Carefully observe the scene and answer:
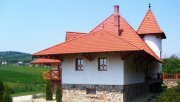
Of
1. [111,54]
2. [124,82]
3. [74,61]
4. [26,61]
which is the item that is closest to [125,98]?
[124,82]

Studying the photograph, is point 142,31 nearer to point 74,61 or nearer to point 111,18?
point 111,18

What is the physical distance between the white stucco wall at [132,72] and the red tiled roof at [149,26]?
4.50 m

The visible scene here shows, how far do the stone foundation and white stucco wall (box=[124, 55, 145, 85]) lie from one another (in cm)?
46

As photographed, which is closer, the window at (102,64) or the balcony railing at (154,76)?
the window at (102,64)

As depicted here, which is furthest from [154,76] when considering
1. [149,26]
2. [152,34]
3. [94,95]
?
[94,95]

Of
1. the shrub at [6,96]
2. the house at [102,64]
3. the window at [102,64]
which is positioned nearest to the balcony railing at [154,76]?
the house at [102,64]

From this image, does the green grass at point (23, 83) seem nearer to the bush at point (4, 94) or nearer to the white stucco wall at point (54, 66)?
the bush at point (4, 94)

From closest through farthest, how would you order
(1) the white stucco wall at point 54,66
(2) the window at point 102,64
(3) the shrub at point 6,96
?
(3) the shrub at point 6,96
(2) the window at point 102,64
(1) the white stucco wall at point 54,66

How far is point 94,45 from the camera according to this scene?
66.5 feet

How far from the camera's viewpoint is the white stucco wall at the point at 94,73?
19.9 meters

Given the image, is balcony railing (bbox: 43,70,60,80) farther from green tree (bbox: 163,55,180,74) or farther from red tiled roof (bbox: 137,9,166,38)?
green tree (bbox: 163,55,180,74)

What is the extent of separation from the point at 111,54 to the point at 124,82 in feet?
6.48

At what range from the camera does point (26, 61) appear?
131250 millimetres

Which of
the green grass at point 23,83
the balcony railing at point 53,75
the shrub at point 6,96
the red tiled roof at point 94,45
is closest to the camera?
the shrub at point 6,96
